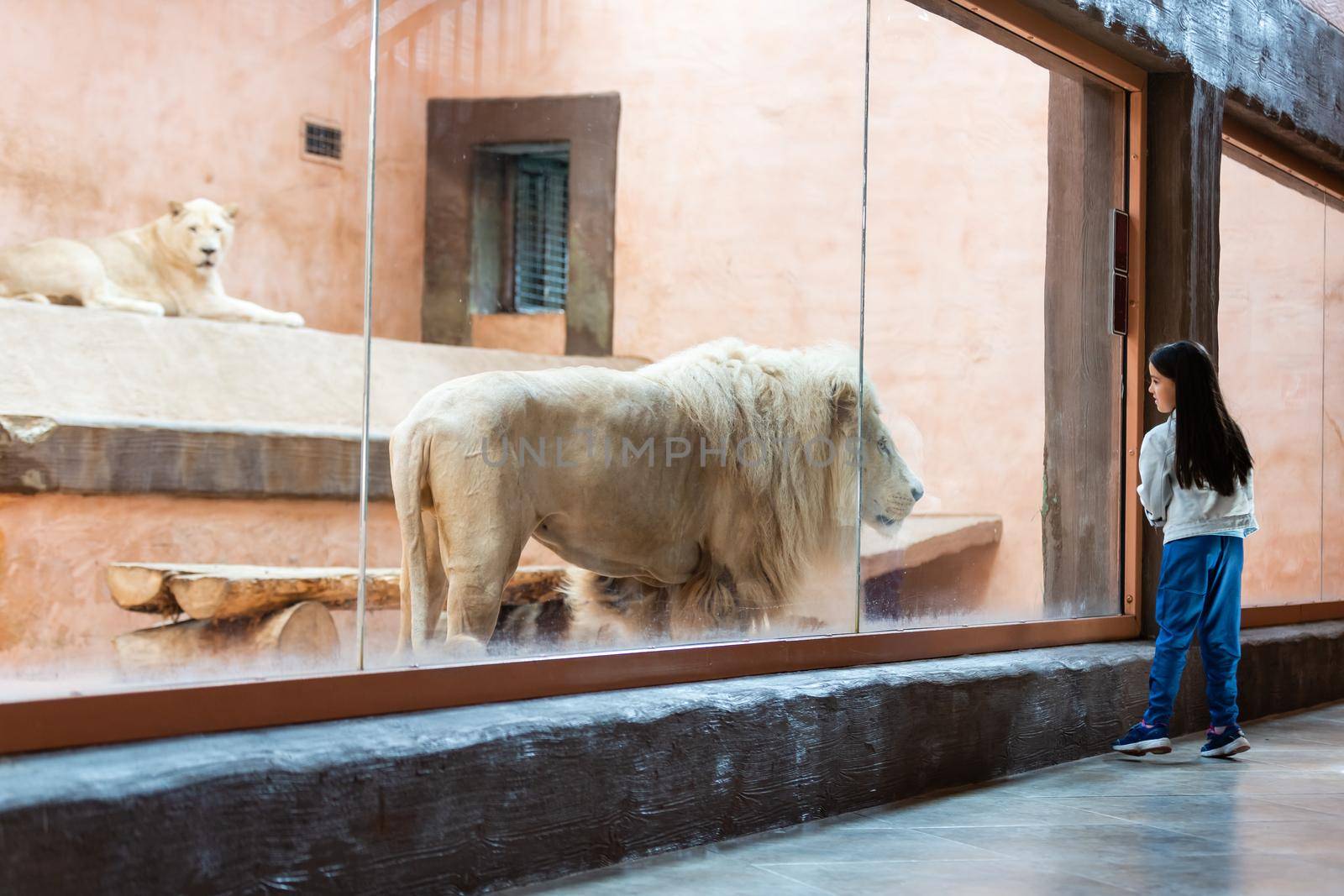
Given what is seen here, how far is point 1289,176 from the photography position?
684 centimetres

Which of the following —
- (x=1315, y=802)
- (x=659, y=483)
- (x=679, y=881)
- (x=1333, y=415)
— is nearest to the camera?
(x=679, y=881)

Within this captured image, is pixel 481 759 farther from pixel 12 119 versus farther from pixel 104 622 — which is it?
pixel 12 119

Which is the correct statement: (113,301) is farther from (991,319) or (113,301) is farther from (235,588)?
(991,319)

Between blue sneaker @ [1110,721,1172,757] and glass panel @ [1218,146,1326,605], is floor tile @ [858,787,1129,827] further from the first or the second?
glass panel @ [1218,146,1326,605]

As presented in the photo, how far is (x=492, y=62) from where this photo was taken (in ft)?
11.3

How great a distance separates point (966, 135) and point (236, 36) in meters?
2.59

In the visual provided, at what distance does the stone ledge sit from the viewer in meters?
2.38

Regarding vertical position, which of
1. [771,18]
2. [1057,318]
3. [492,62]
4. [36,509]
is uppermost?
[771,18]

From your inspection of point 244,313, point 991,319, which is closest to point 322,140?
point 244,313

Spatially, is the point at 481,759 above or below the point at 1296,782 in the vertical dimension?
above

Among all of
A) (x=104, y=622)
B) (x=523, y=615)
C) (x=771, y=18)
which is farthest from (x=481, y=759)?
(x=771, y=18)

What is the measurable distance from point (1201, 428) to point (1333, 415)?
10.8 feet

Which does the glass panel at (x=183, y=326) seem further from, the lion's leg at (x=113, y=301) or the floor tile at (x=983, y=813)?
the floor tile at (x=983, y=813)

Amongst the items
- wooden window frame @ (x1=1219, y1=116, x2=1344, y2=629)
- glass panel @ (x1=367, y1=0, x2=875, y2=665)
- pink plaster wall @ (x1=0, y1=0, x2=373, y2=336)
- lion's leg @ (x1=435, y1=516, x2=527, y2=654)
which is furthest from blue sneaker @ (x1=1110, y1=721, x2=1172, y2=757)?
pink plaster wall @ (x1=0, y1=0, x2=373, y2=336)
